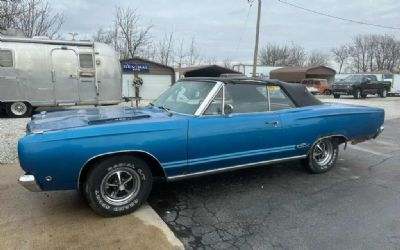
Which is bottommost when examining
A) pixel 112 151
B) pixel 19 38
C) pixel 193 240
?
pixel 193 240

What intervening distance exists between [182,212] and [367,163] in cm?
394

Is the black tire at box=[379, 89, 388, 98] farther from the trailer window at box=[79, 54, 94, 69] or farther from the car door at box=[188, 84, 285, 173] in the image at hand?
the car door at box=[188, 84, 285, 173]

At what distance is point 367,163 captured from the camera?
6320mm

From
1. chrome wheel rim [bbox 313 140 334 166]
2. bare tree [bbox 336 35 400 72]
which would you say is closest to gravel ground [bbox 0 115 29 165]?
chrome wheel rim [bbox 313 140 334 166]

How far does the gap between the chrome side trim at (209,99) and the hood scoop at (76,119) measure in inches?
24.8

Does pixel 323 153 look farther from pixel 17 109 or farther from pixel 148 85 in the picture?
pixel 148 85

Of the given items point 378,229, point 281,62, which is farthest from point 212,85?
point 281,62

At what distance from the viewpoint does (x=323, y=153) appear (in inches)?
223

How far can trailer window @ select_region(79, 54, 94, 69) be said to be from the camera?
12.5m

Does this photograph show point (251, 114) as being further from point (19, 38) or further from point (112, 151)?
point (19, 38)

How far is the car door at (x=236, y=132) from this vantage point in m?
4.19

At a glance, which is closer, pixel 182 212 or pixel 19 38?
pixel 182 212

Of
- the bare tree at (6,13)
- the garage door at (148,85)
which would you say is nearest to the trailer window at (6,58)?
the bare tree at (6,13)

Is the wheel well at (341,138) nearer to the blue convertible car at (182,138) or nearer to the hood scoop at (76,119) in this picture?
the blue convertible car at (182,138)
